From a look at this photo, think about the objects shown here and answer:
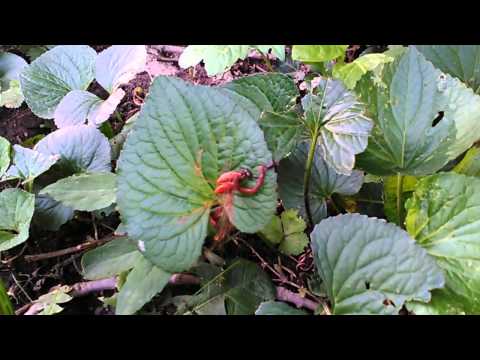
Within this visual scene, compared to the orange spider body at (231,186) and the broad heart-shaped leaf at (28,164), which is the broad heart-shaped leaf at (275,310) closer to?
the orange spider body at (231,186)

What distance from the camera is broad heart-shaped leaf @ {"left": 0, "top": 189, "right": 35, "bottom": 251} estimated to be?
1026mm

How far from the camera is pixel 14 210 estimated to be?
1.04 meters

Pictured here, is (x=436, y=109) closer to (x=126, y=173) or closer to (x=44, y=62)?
(x=126, y=173)

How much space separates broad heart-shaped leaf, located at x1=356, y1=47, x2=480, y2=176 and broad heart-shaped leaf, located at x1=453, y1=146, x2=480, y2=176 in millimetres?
50

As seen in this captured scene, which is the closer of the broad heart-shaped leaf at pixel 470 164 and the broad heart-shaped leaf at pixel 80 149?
the broad heart-shaped leaf at pixel 470 164

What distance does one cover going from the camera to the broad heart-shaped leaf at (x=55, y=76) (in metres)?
1.23

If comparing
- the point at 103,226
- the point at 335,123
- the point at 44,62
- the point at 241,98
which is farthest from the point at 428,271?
the point at 44,62

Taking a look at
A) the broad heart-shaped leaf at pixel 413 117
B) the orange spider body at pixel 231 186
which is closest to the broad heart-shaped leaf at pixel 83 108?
the orange spider body at pixel 231 186

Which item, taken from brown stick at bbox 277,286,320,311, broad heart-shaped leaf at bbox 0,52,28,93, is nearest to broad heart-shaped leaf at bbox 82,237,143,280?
brown stick at bbox 277,286,320,311

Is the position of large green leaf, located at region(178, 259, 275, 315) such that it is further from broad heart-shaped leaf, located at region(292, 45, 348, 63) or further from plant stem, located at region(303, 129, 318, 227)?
broad heart-shaped leaf, located at region(292, 45, 348, 63)

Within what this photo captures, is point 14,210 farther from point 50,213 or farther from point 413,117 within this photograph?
point 413,117

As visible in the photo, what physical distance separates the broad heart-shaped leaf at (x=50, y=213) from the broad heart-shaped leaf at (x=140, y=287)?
0.83 feet

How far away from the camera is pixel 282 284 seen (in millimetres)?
1049
